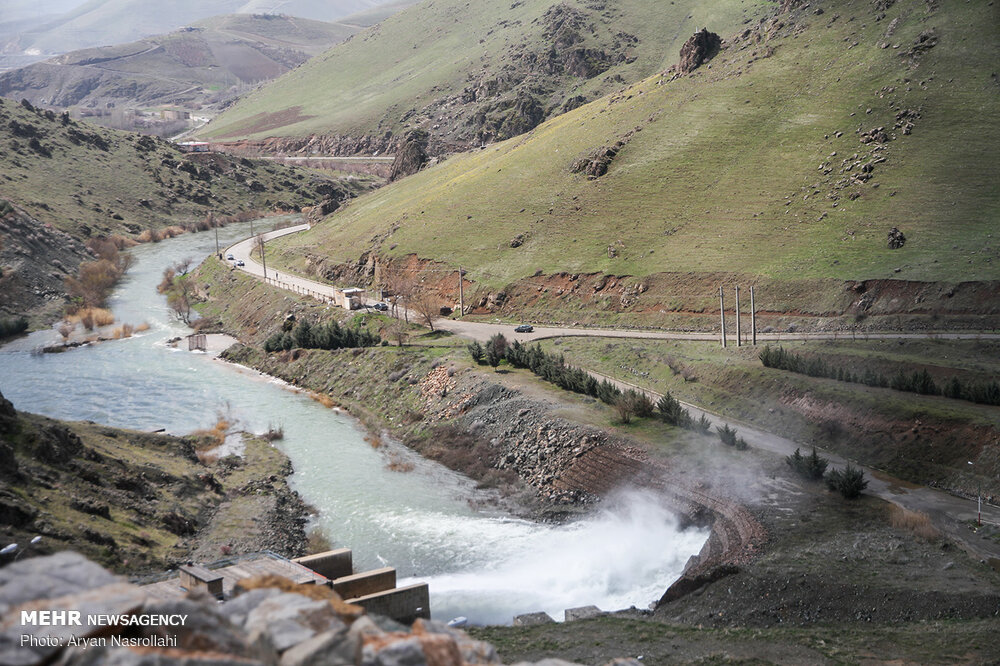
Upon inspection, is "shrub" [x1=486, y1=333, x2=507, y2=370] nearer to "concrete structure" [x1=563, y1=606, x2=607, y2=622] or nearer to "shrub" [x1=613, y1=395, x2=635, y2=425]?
"shrub" [x1=613, y1=395, x2=635, y2=425]

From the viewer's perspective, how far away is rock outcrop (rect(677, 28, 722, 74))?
390ft

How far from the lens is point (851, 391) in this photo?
52.0m

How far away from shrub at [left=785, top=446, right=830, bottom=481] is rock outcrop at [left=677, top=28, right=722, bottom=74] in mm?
84034

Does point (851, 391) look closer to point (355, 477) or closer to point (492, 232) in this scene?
point (355, 477)

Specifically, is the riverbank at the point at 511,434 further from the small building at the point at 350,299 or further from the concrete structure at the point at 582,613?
the concrete structure at the point at 582,613

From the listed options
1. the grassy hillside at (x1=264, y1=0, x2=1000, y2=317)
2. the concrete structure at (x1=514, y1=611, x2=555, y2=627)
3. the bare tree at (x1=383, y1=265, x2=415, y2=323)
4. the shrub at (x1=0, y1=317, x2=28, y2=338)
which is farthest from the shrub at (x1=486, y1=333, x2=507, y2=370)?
the shrub at (x1=0, y1=317, x2=28, y2=338)

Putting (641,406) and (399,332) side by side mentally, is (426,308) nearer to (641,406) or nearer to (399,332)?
(399,332)

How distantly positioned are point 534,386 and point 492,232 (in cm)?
3913

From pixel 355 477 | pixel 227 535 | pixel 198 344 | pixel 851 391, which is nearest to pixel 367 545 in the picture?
pixel 227 535

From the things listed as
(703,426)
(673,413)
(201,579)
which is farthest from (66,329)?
(201,579)

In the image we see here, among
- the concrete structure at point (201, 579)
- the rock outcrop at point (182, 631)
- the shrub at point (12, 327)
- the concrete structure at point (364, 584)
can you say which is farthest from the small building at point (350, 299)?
the rock outcrop at point (182, 631)

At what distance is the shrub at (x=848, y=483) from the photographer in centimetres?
4159

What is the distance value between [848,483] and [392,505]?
23.1 metres

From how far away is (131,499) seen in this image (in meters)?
44.1
